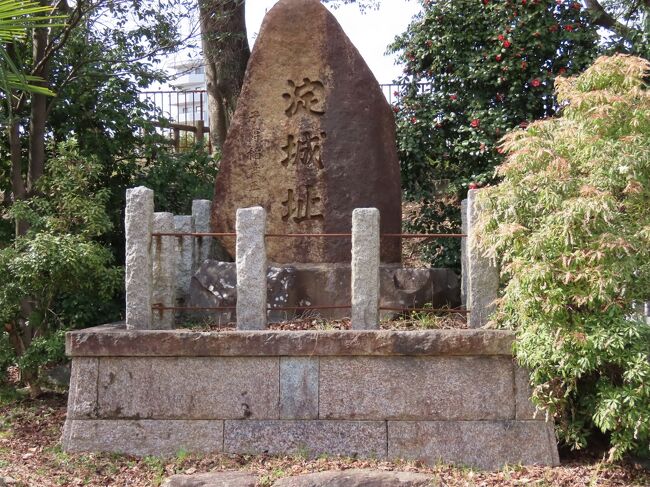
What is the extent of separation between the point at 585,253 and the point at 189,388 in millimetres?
2710

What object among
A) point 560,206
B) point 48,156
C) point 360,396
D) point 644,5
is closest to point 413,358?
point 360,396

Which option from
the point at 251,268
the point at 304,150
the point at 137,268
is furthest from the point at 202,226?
the point at 251,268

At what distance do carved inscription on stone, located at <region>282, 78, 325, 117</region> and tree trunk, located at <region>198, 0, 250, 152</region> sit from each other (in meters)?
3.62

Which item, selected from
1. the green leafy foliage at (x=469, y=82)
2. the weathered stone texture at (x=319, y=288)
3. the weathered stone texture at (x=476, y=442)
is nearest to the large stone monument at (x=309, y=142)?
the weathered stone texture at (x=319, y=288)

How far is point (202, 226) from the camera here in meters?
7.21

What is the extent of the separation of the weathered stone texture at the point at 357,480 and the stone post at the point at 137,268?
1.55 meters

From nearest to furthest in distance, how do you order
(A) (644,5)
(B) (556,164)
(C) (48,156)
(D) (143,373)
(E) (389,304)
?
(B) (556,164)
(D) (143,373)
(E) (389,304)
(C) (48,156)
(A) (644,5)

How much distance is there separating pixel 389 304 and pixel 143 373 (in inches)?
74.4

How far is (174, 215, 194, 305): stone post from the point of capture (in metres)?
6.83

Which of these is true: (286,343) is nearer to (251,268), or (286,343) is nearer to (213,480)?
(251,268)

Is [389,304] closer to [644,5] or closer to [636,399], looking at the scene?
[636,399]

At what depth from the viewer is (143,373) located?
18.0 ft

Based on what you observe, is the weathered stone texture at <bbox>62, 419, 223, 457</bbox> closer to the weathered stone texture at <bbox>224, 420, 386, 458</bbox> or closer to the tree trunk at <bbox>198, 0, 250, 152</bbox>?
the weathered stone texture at <bbox>224, 420, 386, 458</bbox>

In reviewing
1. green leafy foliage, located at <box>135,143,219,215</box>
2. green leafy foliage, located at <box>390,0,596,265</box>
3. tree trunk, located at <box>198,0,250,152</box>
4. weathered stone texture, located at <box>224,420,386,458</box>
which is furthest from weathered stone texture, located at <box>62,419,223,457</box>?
tree trunk, located at <box>198,0,250,152</box>
